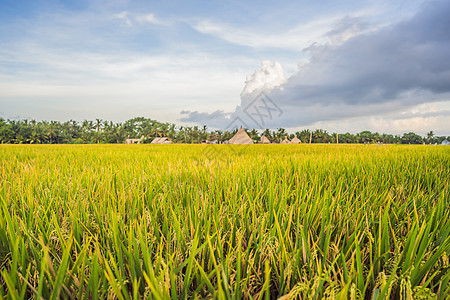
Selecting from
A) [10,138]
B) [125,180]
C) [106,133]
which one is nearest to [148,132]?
[106,133]

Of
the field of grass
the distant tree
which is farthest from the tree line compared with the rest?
the field of grass

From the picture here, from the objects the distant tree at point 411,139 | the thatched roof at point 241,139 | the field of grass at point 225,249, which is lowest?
the field of grass at point 225,249

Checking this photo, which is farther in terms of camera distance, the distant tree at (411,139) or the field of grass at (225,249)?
the distant tree at (411,139)

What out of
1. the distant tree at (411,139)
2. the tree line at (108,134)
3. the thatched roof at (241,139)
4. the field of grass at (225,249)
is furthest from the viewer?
the distant tree at (411,139)

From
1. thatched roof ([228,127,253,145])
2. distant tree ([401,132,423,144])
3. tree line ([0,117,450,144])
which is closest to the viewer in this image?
thatched roof ([228,127,253,145])

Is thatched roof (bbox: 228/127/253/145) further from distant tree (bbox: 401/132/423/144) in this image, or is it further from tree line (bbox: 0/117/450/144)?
distant tree (bbox: 401/132/423/144)

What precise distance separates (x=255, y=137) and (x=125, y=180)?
6725cm

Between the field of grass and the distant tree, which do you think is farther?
the distant tree

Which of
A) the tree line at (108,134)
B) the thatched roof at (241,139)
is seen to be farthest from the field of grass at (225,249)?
the tree line at (108,134)

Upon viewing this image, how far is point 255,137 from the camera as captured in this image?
68312mm

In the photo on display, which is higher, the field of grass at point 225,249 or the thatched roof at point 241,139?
the thatched roof at point 241,139

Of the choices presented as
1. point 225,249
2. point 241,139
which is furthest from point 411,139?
point 225,249

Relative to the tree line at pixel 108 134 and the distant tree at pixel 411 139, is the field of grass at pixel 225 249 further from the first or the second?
the distant tree at pixel 411 139

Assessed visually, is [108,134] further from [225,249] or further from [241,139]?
[225,249]
